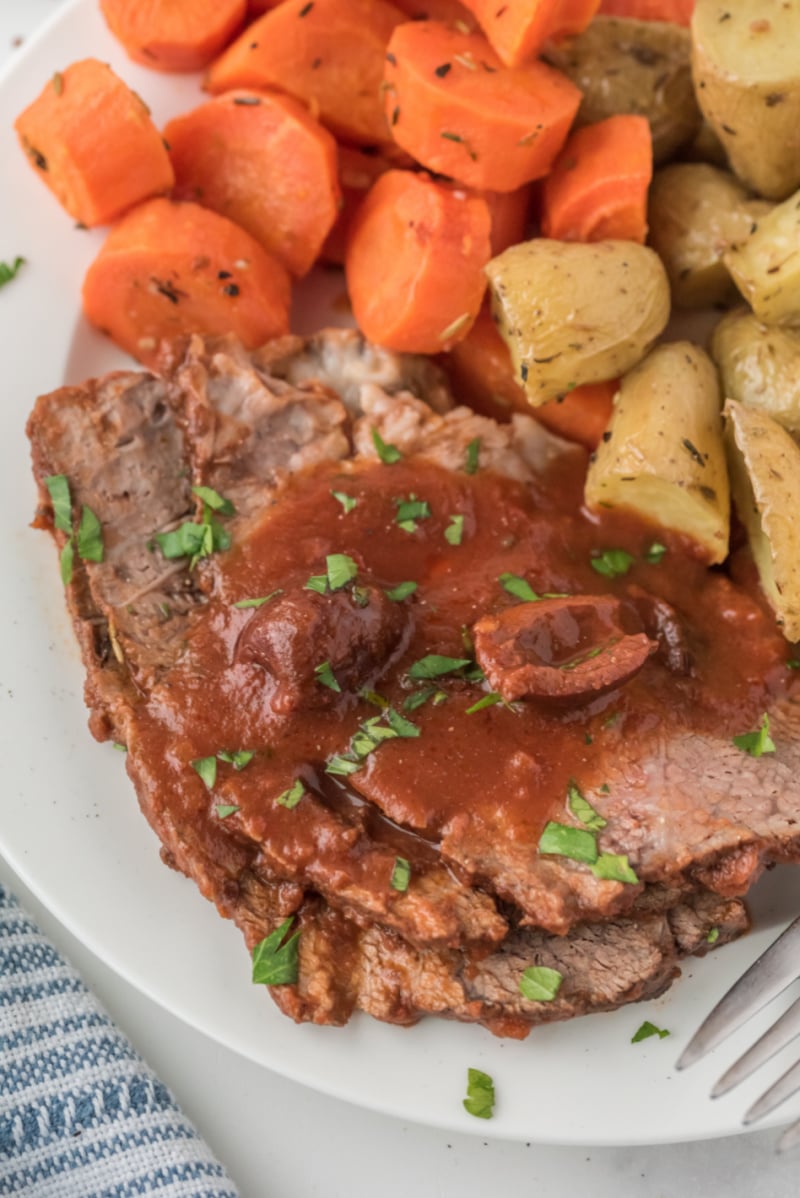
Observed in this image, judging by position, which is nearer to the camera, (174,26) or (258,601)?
(258,601)

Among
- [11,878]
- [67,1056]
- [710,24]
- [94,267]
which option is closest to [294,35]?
[94,267]

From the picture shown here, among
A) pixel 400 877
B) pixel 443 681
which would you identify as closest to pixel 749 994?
pixel 400 877

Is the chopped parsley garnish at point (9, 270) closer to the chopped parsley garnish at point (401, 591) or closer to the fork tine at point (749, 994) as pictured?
the chopped parsley garnish at point (401, 591)

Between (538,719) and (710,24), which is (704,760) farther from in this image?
(710,24)

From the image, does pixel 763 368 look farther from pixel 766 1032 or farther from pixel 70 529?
pixel 70 529

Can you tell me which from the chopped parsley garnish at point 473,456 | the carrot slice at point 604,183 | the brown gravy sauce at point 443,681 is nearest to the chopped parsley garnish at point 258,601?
the brown gravy sauce at point 443,681
